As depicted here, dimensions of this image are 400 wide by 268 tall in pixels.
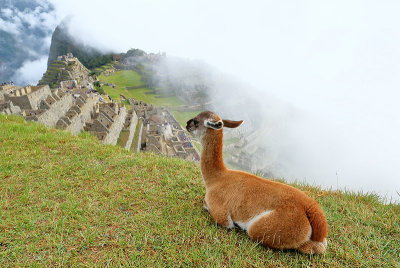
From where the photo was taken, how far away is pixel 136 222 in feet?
8.77

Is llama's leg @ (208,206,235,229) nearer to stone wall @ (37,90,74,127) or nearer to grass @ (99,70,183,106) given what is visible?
stone wall @ (37,90,74,127)

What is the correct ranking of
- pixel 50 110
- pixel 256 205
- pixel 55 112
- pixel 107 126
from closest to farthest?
pixel 256 205 < pixel 50 110 < pixel 55 112 < pixel 107 126

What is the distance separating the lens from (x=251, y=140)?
2018 inches

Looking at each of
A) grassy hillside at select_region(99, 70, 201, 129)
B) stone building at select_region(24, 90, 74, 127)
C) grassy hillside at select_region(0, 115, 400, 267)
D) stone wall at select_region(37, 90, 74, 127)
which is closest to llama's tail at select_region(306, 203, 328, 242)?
grassy hillside at select_region(0, 115, 400, 267)

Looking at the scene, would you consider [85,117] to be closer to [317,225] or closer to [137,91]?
[317,225]

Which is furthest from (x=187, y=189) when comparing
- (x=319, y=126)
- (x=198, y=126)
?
(x=319, y=126)

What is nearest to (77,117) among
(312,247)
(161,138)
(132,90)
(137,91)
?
(161,138)

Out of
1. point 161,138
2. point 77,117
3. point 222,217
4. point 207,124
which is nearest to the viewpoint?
point 222,217

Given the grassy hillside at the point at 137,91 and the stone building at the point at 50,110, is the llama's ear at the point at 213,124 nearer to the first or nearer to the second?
the stone building at the point at 50,110

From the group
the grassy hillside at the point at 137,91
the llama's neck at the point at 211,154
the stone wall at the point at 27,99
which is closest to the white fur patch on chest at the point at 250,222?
the llama's neck at the point at 211,154

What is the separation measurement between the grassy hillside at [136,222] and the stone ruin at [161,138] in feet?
48.9

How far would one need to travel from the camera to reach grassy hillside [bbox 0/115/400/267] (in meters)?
2.11

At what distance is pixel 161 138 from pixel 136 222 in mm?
24578

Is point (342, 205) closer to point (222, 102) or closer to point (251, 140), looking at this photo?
point (251, 140)
